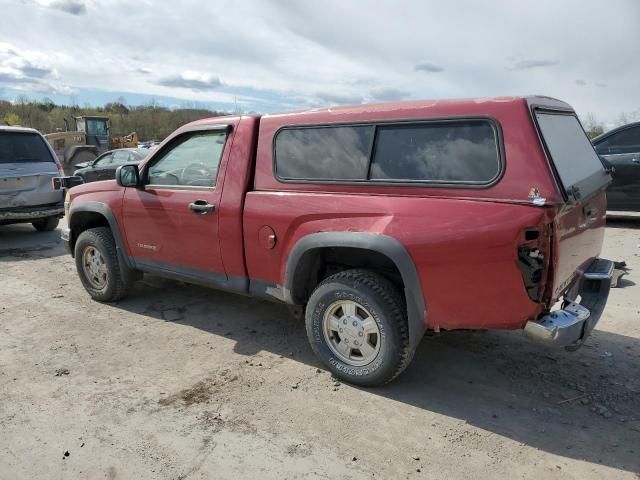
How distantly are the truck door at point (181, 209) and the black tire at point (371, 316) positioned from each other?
39.8 inches

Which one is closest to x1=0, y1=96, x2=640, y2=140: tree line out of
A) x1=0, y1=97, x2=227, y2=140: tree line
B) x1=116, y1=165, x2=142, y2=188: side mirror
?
x1=0, y1=97, x2=227, y2=140: tree line

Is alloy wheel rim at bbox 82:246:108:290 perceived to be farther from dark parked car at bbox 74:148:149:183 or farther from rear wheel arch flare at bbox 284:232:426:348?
dark parked car at bbox 74:148:149:183

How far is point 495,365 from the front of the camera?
12.4 ft

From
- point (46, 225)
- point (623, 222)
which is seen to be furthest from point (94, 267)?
point (623, 222)

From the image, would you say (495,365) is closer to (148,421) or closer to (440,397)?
(440,397)

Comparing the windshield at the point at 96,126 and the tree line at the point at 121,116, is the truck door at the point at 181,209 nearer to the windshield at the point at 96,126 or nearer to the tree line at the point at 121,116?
the windshield at the point at 96,126

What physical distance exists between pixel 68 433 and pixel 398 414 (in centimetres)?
196

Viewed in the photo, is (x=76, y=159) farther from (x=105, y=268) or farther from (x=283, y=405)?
(x=283, y=405)

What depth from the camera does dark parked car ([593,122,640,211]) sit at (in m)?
8.18

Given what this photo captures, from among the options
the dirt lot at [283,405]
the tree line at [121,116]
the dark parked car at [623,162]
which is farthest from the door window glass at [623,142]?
the tree line at [121,116]

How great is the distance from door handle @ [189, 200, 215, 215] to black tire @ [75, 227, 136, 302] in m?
1.35

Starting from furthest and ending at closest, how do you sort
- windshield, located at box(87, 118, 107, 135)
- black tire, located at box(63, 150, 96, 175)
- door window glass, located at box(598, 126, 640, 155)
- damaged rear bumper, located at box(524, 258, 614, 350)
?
windshield, located at box(87, 118, 107, 135) → black tire, located at box(63, 150, 96, 175) → door window glass, located at box(598, 126, 640, 155) → damaged rear bumper, located at box(524, 258, 614, 350)

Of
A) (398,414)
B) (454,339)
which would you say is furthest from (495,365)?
(398,414)

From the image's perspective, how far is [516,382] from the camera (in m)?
3.53
